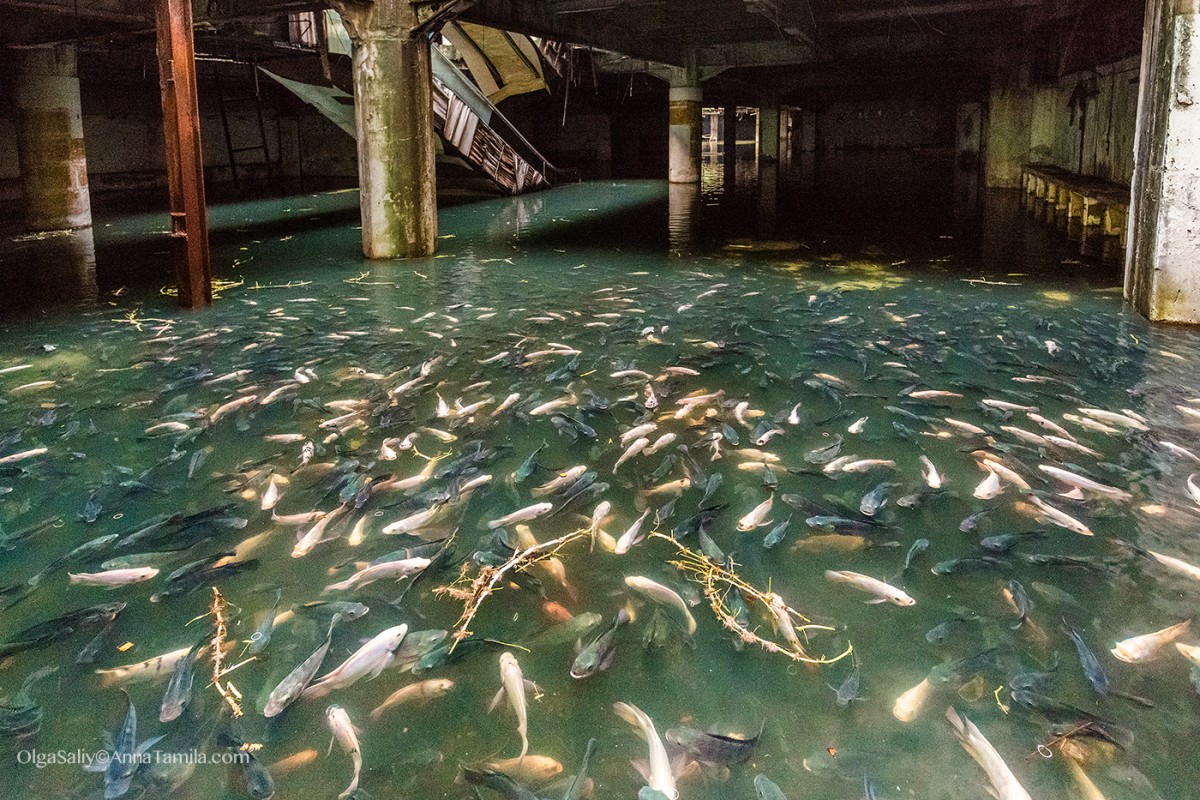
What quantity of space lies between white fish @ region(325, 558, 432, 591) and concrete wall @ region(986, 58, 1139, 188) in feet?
58.7

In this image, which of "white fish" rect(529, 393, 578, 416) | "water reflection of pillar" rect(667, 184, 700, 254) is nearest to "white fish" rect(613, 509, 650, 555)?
"white fish" rect(529, 393, 578, 416)

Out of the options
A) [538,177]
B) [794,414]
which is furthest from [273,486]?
[538,177]

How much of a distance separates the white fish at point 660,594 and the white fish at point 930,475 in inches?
77.1

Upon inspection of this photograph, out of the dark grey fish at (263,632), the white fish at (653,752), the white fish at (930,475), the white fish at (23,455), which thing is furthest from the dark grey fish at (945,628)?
the white fish at (23,455)

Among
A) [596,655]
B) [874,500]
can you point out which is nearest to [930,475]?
[874,500]

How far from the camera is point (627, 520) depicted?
15.2ft

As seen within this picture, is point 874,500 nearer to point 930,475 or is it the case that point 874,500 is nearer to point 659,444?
point 930,475

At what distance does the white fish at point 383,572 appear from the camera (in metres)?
3.91

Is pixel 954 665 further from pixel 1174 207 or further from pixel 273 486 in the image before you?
pixel 1174 207

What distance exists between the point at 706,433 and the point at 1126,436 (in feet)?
8.89

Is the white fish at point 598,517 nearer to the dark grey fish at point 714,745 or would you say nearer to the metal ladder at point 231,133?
the dark grey fish at point 714,745

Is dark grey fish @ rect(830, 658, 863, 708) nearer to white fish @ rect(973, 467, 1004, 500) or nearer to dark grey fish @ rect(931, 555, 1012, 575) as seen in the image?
dark grey fish @ rect(931, 555, 1012, 575)

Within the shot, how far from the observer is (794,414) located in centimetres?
618

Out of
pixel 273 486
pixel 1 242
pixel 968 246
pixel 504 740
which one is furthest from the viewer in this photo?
pixel 1 242
